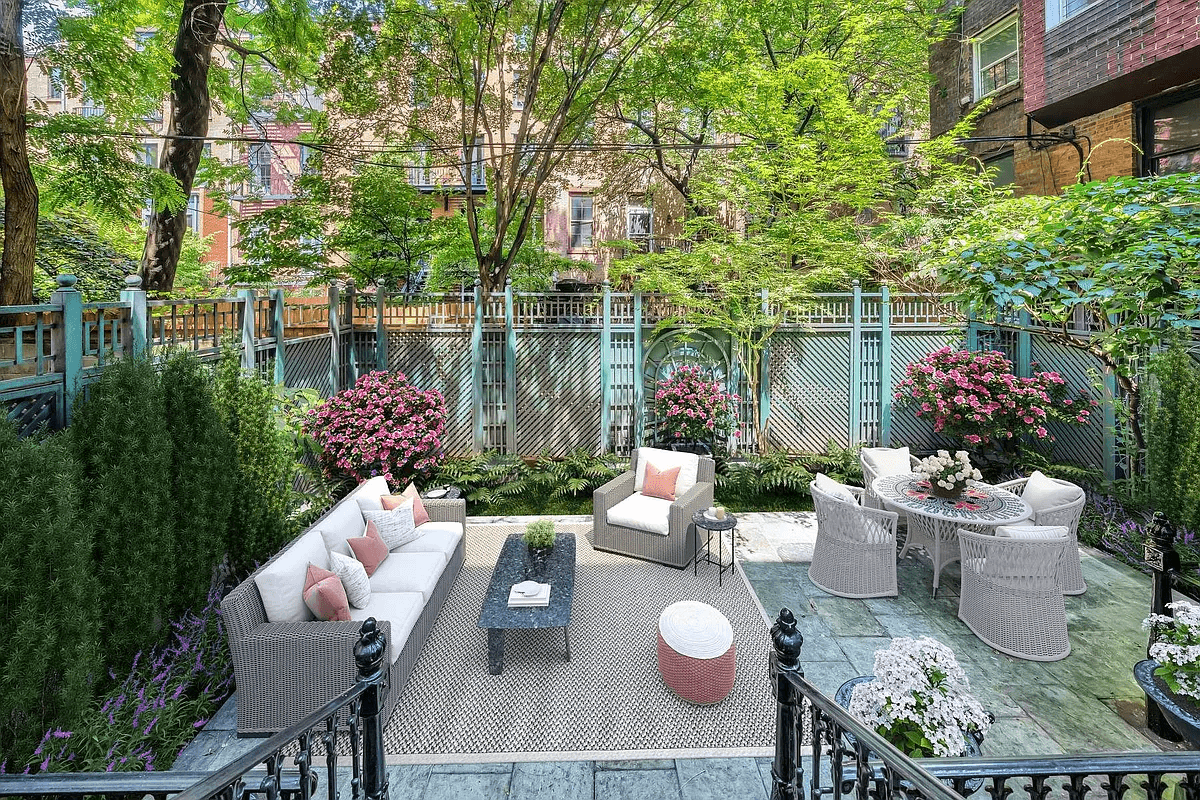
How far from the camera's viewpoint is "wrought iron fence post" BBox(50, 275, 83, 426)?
4.08 metres

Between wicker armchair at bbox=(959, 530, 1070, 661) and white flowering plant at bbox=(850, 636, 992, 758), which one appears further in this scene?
wicker armchair at bbox=(959, 530, 1070, 661)

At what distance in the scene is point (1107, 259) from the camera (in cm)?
455

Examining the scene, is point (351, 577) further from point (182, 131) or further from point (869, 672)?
point (182, 131)

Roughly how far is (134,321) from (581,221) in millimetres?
12742

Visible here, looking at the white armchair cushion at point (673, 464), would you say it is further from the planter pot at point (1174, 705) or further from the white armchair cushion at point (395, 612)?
the planter pot at point (1174, 705)

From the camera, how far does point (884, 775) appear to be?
1.92 m

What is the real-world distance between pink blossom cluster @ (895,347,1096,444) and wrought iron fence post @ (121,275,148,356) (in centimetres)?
966

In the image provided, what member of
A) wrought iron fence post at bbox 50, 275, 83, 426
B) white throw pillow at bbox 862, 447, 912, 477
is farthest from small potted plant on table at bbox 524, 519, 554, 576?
white throw pillow at bbox 862, 447, 912, 477

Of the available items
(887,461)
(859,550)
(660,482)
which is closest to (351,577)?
(660,482)

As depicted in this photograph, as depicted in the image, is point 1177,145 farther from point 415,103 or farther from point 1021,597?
point 415,103

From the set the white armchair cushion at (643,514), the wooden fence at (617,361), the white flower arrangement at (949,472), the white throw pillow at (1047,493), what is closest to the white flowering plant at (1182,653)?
the white flower arrangement at (949,472)

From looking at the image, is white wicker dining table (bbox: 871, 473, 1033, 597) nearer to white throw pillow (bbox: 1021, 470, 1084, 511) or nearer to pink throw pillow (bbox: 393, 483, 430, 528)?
white throw pillow (bbox: 1021, 470, 1084, 511)

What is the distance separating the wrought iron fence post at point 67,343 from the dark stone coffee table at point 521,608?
11.1 feet

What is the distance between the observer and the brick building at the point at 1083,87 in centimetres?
750
